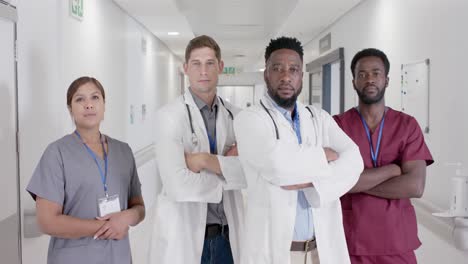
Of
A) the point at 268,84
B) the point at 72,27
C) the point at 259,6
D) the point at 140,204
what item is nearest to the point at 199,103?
the point at 268,84

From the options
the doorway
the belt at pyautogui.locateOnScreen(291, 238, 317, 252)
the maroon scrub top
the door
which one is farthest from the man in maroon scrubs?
the doorway

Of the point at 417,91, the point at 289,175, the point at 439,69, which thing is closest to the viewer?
the point at 289,175

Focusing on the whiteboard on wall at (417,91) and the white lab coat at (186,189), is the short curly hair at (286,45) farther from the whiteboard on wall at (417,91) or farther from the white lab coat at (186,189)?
the whiteboard on wall at (417,91)

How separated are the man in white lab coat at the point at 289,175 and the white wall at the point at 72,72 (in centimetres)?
157

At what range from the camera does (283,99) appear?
1745mm

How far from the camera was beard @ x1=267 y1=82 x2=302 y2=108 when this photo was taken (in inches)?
68.8

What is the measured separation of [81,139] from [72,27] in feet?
6.98

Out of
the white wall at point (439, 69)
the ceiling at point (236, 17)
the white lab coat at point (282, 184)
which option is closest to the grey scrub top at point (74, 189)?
the white lab coat at point (282, 184)

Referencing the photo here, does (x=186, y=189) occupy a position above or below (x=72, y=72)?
below

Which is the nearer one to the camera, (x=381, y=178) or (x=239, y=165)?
(x=239, y=165)

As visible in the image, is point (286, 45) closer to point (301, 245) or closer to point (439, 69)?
point (301, 245)

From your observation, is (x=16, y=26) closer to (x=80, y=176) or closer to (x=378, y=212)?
(x=80, y=176)

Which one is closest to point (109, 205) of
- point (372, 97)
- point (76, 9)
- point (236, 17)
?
point (372, 97)

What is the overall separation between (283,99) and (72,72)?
7.85 feet
